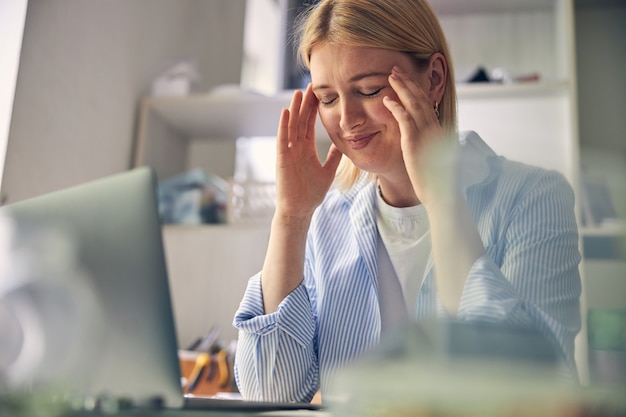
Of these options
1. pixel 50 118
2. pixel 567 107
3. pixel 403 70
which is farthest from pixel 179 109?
pixel 403 70

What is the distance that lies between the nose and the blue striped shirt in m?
0.14

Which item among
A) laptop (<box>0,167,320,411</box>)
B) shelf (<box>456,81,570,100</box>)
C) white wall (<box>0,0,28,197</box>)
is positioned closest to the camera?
laptop (<box>0,167,320,411</box>)

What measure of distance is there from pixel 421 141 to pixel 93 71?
1.27 meters

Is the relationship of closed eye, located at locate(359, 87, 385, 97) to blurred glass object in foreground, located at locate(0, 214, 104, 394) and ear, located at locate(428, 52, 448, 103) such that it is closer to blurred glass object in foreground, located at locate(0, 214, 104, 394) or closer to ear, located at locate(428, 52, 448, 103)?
ear, located at locate(428, 52, 448, 103)

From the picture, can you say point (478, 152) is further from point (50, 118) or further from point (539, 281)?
point (50, 118)

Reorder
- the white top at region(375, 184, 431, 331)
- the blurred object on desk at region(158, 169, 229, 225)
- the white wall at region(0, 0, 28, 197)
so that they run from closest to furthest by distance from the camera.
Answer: the white top at region(375, 184, 431, 331) < the white wall at region(0, 0, 28, 197) < the blurred object on desk at region(158, 169, 229, 225)

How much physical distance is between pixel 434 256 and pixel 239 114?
1.38m

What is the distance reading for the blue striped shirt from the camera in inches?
19.6

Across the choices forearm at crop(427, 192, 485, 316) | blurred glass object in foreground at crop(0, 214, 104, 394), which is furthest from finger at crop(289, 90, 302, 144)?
blurred glass object in foreground at crop(0, 214, 104, 394)

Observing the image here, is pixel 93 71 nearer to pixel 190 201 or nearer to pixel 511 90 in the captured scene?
pixel 190 201

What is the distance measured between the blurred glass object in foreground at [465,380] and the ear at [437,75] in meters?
0.46

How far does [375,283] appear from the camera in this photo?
31.4 inches

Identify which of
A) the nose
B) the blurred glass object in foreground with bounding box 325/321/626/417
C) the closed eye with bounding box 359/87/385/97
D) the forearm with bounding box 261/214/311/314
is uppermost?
the closed eye with bounding box 359/87/385/97

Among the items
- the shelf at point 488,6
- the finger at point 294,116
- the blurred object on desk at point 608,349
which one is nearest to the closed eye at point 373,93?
the finger at point 294,116
